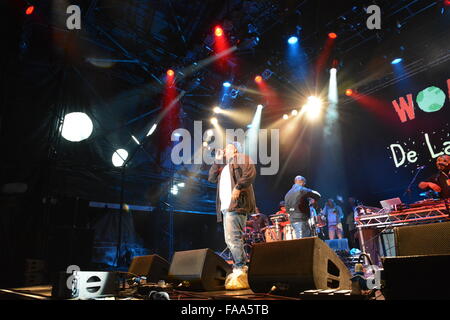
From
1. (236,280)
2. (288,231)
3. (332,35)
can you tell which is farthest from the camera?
(288,231)

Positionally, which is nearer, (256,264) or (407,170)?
(256,264)

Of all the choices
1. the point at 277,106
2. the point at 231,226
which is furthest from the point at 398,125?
the point at 231,226

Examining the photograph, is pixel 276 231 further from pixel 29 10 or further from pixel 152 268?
pixel 29 10

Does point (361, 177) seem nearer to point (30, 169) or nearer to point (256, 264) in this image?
point (256, 264)

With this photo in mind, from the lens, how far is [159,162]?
927cm

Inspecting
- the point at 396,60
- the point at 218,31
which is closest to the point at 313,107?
the point at 396,60

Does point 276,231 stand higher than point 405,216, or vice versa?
point 405,216

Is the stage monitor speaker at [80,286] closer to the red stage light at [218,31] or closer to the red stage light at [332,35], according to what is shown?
the red stage light at [218,31]

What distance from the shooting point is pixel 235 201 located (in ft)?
12.3

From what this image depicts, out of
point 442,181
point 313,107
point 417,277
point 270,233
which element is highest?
point 313,107

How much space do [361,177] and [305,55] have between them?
16.0 feet

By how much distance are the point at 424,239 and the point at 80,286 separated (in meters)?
2.89
